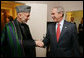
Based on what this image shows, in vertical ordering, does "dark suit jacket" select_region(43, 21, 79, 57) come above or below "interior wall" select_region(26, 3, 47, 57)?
below

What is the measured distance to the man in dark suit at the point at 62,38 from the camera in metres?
1.64

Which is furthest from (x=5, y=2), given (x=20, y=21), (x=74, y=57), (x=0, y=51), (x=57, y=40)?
(x=74, y=57)

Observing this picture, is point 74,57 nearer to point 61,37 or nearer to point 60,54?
point 60,54

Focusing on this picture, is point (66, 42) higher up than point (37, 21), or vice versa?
point (37, 21)

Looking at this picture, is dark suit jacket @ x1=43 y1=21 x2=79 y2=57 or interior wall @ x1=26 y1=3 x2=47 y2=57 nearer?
dark suit jacket @ x1=43 y1=21 x2=79 y2=57

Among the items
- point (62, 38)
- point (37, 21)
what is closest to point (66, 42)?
point (62, 38)

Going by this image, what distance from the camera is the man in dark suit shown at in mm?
1640

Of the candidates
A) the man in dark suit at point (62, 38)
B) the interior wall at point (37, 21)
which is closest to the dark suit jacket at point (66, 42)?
the man in dark suit at point (62, 38)

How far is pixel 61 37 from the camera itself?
1.64 m

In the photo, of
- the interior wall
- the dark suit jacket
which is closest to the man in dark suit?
the dark suit jacket

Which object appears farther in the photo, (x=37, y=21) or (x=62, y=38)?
(x=37, y=21)

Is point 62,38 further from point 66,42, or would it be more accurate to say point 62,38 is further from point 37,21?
point 37,21

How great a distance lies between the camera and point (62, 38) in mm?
1644

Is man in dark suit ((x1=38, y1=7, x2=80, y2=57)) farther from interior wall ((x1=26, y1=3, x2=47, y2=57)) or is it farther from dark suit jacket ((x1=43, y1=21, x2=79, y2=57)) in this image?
interior wall ((x1=26, y1=3, x2=47, y2=57))
